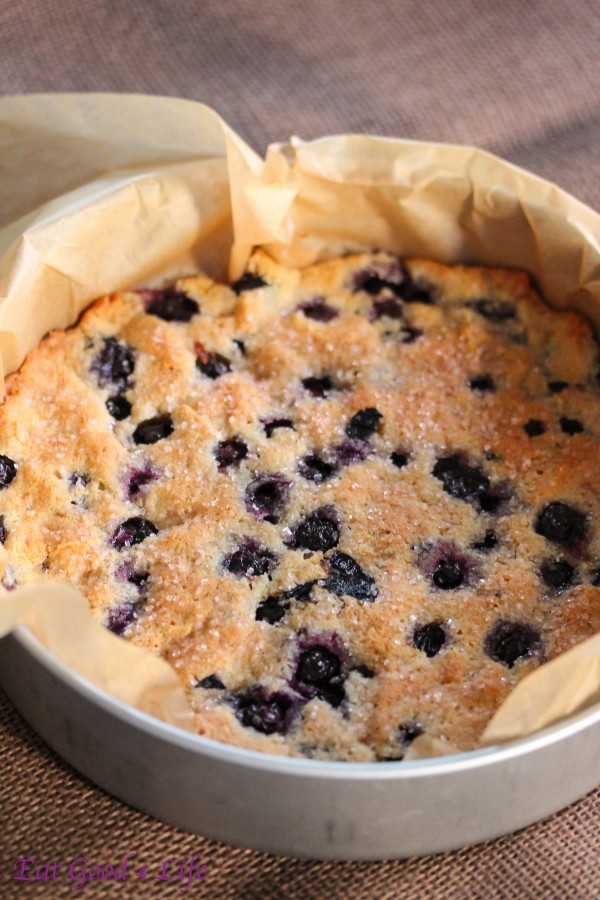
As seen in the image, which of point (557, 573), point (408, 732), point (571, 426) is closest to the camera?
point (408, 732)

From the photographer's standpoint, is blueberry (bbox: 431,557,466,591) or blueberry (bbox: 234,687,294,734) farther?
blueberry (bbox: 431,557,466,591)

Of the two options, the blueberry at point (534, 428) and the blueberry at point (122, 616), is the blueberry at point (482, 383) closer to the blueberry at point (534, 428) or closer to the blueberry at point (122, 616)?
the blueberry at point (534, 428)

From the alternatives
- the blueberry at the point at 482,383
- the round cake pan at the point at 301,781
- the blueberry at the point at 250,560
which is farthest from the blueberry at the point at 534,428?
the round cake pan at the point at 301,781

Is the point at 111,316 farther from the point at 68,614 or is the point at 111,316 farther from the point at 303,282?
the point at 68,614

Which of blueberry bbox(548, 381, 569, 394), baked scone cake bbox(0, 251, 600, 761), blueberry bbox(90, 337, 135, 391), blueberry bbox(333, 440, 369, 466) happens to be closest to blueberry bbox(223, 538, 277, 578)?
baked scone cake bbox(0, 251, 600, 761)

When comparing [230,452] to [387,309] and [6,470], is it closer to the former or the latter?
[6,470]

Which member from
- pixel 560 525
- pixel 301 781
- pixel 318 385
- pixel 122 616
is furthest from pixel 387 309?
pixel 301 781

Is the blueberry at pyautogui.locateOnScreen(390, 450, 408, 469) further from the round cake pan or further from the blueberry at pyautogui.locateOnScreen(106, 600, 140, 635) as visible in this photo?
the round cake pan
